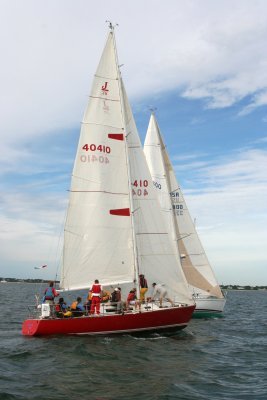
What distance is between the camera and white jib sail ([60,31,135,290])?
19.7 meters

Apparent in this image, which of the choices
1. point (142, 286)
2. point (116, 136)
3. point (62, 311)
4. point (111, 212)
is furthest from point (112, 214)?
point (62, 311)

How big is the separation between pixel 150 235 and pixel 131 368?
7997 millimetres

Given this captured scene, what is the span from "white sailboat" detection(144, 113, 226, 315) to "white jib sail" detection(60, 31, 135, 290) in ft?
33.0

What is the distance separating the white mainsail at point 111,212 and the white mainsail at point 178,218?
9302 mm

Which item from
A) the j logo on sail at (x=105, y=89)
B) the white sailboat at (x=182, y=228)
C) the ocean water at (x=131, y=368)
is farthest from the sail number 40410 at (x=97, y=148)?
the white sailboat at (x=182, y=228)

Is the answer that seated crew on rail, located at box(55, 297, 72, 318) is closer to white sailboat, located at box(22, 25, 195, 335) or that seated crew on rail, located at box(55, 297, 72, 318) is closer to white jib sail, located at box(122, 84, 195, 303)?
white sailboat, located at box(22, 25, 195, 335)

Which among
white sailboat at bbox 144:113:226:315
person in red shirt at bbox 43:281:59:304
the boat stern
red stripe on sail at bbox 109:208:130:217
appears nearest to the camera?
the boat stern

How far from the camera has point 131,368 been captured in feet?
44.5

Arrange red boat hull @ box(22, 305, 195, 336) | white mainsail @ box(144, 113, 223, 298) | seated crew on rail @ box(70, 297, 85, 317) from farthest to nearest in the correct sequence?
white mainsail @ box(144, 113, 223, 298) → seated crew on rail @ box(70, 297, 85, 317) → red boat hull @ box(22, 305, 195, 336)

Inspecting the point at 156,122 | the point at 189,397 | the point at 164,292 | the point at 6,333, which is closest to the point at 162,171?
the point at 156,122

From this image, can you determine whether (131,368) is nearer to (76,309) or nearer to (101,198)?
(76,309)

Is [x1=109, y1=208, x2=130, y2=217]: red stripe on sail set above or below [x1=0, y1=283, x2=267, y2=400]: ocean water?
above

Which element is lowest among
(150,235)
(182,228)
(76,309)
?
(76,309)

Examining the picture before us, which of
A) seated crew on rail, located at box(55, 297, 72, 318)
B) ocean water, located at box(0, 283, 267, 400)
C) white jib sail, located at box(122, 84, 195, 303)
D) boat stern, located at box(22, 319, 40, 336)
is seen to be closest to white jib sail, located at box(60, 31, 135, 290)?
white jib sail, located at box(122, 84, 195, 303)
